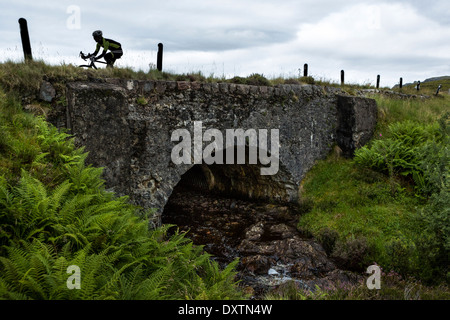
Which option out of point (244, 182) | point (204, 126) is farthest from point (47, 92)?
point (244, 182)

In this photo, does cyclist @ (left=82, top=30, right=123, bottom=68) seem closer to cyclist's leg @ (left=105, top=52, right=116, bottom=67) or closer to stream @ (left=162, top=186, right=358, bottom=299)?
cyclist's leg @ (left=105, top=52, right=116, bottom=67)

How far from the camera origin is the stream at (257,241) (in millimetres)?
7836

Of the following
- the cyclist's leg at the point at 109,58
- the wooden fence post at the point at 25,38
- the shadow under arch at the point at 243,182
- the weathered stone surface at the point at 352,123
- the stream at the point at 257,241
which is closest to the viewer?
the wooden fence post at the point at 25,38

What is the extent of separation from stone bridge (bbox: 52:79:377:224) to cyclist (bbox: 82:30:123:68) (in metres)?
1.42

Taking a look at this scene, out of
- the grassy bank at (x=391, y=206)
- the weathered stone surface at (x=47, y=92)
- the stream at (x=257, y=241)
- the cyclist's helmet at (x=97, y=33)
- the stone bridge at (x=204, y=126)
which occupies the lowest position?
the stream at (x=257, y=241)

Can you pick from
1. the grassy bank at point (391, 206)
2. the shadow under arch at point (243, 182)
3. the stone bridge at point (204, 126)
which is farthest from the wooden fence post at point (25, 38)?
the grassy bank at point (391, 206)

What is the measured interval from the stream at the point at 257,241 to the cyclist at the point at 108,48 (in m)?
5.95

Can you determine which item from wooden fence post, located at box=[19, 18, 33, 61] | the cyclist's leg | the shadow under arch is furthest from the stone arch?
wooden fence post, located at box=[19, 18, 33, 61]

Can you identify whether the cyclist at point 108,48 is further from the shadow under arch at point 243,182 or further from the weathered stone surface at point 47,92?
the shadow under arch at point 243,182

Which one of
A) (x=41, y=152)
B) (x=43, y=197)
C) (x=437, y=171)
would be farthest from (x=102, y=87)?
(x=437, y=171)

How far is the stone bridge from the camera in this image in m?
6.91

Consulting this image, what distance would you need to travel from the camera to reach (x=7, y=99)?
251 inches

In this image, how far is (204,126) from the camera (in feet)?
30.1
